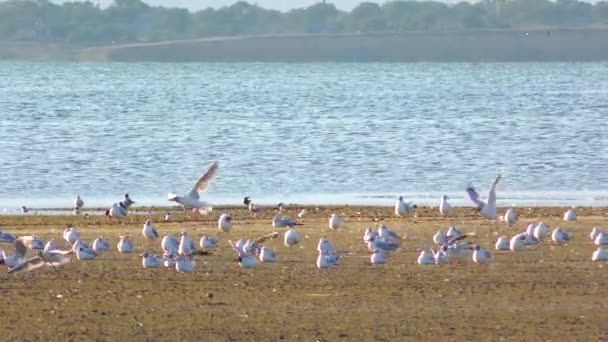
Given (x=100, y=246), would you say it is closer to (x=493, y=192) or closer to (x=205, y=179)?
(x=205, y=179)

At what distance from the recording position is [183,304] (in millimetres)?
12062

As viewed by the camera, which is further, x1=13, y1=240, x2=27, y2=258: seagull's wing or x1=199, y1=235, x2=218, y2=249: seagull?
x1=199, y1=235, x2=218, y2=249: seagull

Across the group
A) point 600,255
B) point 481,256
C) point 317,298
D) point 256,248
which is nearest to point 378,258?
point 481,256

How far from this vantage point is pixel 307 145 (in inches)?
1373

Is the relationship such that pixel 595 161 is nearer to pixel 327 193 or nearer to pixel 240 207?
pixel 327 193

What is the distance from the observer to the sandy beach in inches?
430

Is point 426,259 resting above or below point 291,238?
above

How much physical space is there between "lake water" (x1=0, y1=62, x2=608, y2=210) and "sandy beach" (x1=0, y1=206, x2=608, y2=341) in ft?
26.0

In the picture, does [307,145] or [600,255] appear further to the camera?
[307,145]

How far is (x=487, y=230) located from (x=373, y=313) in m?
5.92

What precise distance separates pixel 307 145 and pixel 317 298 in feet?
74.3

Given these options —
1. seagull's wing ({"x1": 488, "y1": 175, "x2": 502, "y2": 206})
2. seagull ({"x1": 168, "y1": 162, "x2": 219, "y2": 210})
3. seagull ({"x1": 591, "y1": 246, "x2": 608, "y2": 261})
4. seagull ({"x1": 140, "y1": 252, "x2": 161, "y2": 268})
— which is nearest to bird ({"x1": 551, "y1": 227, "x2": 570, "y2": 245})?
seagull ({"x1": 591, "y1": 246, "x2": 608, "y2": 261})

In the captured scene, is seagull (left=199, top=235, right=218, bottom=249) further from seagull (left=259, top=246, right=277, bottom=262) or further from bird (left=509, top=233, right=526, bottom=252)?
bird (left=509, top=233, right=526, bottom=252)

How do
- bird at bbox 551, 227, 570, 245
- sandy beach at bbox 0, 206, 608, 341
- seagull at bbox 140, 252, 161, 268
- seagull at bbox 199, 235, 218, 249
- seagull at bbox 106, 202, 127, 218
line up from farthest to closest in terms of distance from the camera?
seagull at bbox 106, 202, 127, 218 < bird at bbox 551, 227, 570, 245 < seagull at bbox 199, 235, 218, 249 < seagull at bbox 140, 252, 161, 268 < sandy beach at bbox 0, 206, 608, 341
